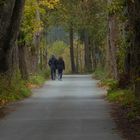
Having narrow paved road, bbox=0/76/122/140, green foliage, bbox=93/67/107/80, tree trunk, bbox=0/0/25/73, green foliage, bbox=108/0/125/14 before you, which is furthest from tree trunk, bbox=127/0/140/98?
green foliage, bbox=93/67/107/80

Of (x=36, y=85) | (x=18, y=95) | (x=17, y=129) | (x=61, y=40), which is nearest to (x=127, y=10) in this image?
(x=18, y=95)

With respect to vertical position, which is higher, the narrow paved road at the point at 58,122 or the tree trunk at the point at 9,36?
the tree trunk at the point at 9,36

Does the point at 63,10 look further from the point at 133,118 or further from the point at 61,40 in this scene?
the point at 61,40

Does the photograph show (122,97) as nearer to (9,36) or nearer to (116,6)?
(116,6)

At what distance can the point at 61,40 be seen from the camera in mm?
113875

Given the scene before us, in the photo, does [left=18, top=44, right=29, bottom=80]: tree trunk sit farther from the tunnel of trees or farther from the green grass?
the green grass

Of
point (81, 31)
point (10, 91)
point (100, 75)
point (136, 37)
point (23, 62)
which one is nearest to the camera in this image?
point (136, 37)

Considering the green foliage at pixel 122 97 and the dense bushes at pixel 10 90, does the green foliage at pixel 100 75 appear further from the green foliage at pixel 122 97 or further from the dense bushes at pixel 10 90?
the green foliage at pixel 122 97

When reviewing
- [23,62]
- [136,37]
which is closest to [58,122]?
[136,37]

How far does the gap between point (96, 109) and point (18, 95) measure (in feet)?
22.0

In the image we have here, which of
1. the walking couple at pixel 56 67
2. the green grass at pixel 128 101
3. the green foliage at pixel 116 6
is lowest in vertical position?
the green grass at pixel 128 101

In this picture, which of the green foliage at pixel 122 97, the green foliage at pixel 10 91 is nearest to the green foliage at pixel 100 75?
the green foliage at pixel 10 91

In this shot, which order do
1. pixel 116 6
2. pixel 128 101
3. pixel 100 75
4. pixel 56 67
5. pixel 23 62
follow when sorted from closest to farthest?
pixel 128 101
pixel 116 6
pixel 23 62
pixel 100 75
pixel 56 67

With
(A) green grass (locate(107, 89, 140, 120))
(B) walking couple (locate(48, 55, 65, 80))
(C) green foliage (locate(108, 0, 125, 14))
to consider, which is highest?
(C) green foliage (locate(108, 0, 125, 14))
